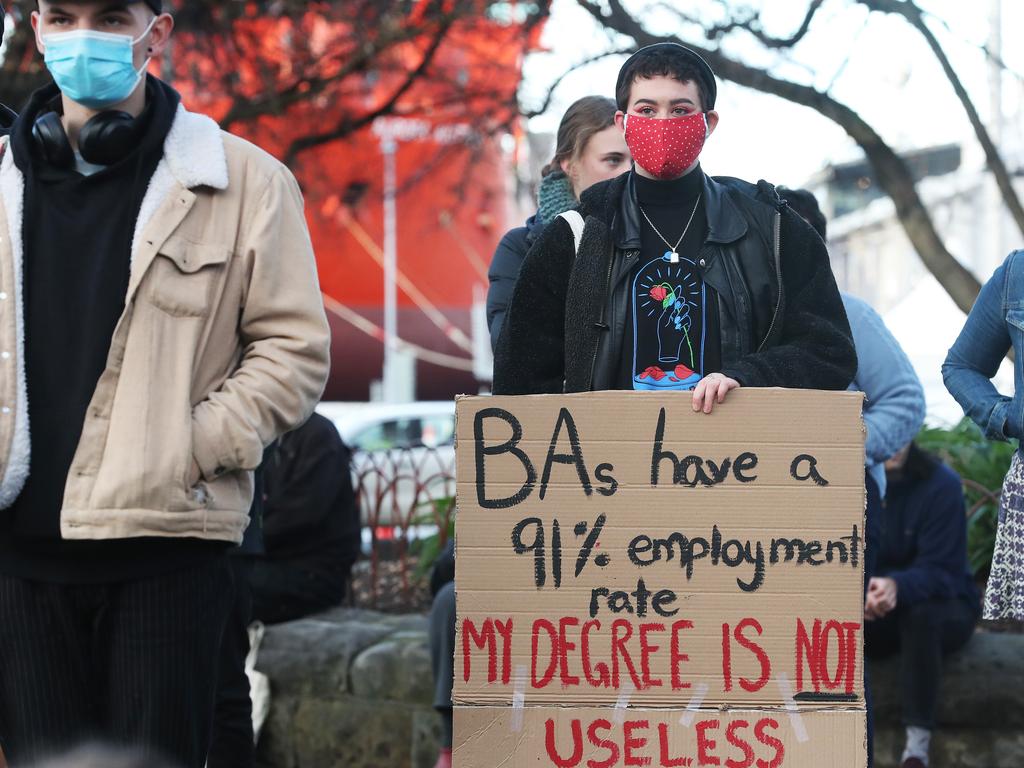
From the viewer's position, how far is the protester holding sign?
3500 millimetres

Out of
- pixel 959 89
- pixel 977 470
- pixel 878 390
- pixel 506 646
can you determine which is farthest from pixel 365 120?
pixel 506 646

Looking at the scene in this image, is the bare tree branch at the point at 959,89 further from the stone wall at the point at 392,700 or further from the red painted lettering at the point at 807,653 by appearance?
the red painted lettering at the point at 807,653

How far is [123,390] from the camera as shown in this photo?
2820mm

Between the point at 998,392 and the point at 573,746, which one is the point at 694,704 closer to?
the point at 573,746

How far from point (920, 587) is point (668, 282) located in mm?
2201

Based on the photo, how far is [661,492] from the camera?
3.20 meters

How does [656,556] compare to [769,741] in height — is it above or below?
above

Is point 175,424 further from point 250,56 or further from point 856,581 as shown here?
point 250,56

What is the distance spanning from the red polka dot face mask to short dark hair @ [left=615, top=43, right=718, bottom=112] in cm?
9

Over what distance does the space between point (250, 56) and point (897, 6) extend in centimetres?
603

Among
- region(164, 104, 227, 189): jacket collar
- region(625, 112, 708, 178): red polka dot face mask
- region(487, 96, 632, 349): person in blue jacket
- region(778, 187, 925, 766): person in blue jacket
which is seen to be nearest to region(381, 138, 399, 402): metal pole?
region(487, 96, 632, 349): person in blue jacket

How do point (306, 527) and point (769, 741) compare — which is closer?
point (769, 741)

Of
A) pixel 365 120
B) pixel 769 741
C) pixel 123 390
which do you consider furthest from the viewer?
pixel 365 120

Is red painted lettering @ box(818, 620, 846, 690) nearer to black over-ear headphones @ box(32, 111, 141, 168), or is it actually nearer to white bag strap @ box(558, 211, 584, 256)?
white bag strap @ box(558, 211, 584, 256)
